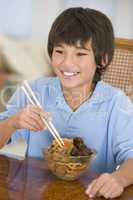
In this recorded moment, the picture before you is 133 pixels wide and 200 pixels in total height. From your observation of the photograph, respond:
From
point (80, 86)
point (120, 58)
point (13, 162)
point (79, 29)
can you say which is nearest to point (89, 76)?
point (80, 86)

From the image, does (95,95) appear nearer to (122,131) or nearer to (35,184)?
(122,131)

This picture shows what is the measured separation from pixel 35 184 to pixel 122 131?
0.35 m

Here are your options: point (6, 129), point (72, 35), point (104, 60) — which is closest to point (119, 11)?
point (104, 60)

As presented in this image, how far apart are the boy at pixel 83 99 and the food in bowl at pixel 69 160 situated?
13 centimetres

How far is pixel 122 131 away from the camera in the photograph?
1.21m

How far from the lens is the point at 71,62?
1178mm

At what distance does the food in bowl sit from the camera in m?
0.98

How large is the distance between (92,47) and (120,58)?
2.26ft

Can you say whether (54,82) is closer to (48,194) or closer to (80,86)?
(80,86)

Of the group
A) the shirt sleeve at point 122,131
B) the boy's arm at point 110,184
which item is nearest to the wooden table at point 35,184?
the boy's arm at point 110,184

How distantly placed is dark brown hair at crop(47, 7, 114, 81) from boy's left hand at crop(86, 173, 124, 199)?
16.1 inches

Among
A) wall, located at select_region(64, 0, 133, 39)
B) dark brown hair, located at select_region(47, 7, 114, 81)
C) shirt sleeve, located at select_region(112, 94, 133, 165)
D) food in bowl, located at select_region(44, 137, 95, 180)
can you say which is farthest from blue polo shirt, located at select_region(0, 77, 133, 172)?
wall, located at select_region(64, 0, 133, 39)

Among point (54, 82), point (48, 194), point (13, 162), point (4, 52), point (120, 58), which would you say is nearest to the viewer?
point (48, 194)

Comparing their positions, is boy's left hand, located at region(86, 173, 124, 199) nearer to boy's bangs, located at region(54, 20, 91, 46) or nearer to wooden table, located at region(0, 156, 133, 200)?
wooden table, located at region(0, 156, 133, 200)
